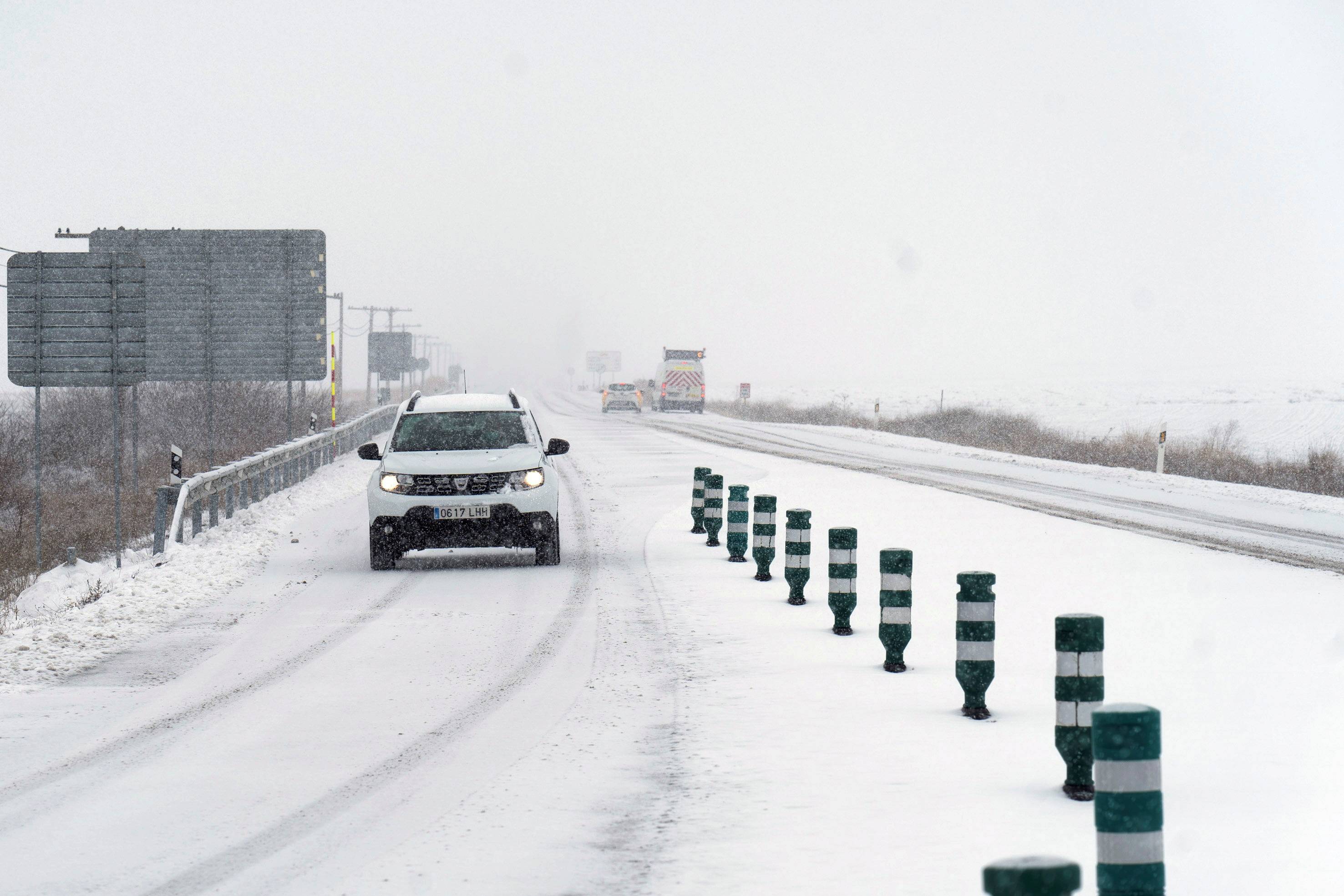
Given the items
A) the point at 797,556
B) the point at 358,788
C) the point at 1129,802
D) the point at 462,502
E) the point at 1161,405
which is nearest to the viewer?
the point at 1129,802

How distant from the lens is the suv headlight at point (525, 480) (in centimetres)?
1491

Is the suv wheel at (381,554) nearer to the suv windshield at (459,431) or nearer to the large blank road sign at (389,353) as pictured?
the suv windshield at (459,431)

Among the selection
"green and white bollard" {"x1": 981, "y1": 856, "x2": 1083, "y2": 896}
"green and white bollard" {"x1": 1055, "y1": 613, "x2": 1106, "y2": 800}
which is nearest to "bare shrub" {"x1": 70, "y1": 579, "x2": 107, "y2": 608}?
"green and white bollard" {"x1": 1055, "y1": 613, "x2": 1106, "y2": 800}

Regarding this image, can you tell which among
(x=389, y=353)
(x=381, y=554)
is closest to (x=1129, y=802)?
(x=381, y=554)

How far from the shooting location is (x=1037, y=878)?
308 cm

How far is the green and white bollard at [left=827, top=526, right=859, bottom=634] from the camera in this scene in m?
10.8

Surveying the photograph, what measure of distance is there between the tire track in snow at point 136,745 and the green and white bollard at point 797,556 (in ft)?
13.0

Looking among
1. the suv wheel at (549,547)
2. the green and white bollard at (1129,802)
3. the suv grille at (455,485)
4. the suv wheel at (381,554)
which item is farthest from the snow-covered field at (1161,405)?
the green and white bollard at (1129,802)

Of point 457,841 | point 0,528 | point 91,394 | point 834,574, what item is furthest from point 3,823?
point 91,394

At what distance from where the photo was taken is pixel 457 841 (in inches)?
224

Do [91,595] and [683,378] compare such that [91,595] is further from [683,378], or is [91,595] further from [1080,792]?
[683,378]

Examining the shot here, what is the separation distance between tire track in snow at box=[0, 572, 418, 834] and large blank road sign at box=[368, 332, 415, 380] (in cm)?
8553

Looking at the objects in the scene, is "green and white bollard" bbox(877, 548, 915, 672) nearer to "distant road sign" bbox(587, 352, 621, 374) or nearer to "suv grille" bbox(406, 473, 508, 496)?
"suv grille" bbox(406, 473, 508, 496)

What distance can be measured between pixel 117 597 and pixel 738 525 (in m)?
6.44
